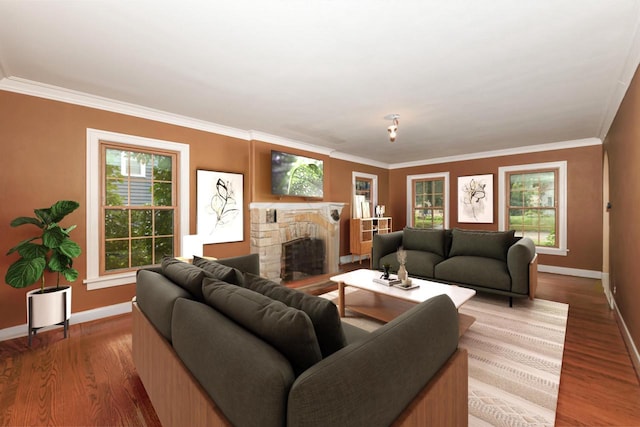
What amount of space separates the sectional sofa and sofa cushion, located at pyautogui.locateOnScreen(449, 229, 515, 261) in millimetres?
2998

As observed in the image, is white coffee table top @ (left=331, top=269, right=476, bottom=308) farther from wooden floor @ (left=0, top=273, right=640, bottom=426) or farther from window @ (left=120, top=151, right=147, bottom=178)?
window @ (left=120, top=151, right=147, bottom=178)

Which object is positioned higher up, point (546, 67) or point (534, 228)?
point (546, 67)

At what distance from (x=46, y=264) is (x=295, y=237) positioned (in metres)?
3.07

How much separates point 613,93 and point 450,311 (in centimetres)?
331

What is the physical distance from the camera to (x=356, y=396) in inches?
31.1

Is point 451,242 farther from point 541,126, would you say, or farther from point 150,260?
point 150,260

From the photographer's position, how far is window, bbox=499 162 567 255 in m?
5.14

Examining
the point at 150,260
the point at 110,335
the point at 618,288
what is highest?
the point at 150,260

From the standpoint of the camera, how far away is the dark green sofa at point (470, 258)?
3.33 metres

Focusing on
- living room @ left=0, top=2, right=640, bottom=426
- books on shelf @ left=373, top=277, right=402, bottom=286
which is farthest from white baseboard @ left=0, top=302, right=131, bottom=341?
books on shelf @ left=373, top=277, right=402, bottom=286

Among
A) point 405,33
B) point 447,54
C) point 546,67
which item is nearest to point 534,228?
point 546,67

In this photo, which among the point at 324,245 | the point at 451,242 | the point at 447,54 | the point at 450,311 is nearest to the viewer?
the point at 450,311

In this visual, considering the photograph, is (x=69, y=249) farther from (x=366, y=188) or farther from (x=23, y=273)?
(x=366, y=188)

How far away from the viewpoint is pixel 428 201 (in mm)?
6855
